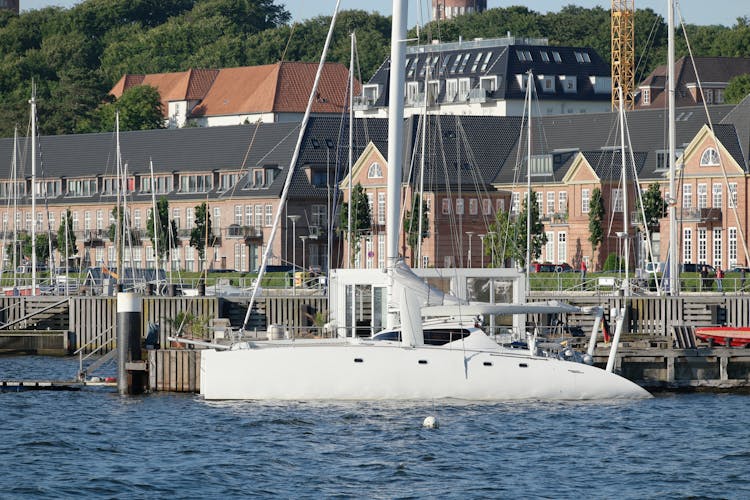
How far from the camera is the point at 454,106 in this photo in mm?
165625

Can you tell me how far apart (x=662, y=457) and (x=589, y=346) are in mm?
8248

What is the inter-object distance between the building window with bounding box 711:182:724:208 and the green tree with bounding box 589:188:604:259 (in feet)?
21.9

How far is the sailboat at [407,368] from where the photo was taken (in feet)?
156

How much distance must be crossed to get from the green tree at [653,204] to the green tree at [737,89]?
46.3 m

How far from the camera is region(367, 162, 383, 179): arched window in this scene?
12128cm

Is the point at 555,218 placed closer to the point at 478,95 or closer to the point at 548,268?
the point at 548,268

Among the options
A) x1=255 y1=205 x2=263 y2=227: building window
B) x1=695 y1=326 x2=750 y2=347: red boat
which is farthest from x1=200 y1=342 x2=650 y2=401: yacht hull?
x1=255 y1=205 x2=263 y2=227: building window

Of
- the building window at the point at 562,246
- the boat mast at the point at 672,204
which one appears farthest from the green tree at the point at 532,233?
the boat mast at the point at 672,204

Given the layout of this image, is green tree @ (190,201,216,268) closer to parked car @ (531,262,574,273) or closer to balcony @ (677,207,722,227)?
parked car @ (531,262,574,273)

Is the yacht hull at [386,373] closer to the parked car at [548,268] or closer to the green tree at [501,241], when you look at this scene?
the green tree at [501,241]

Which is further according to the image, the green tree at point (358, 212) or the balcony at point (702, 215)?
the green tree at point (358, 212)

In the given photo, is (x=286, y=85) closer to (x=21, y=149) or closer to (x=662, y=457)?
(x=21, y=149)

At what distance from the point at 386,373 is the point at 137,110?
132 meters

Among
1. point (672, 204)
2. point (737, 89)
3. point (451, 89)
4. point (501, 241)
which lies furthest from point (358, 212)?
point (451, 89)
